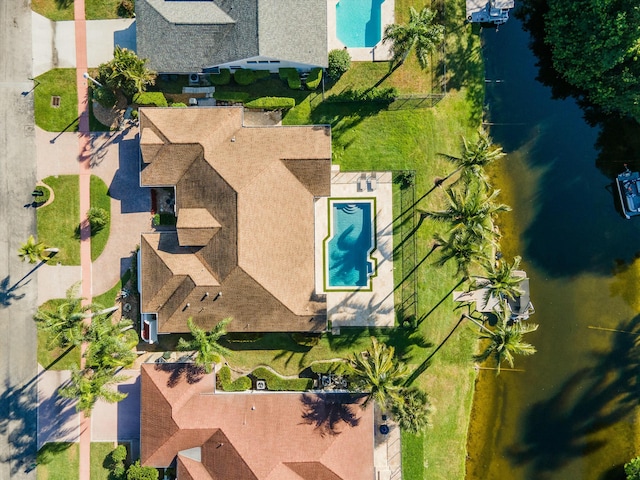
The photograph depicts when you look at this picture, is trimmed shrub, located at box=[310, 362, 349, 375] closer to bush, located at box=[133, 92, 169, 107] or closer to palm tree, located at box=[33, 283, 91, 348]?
palm tree, located at box=[33, 283, 91, 348]

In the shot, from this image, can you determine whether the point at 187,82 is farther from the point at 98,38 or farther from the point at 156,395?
the point at 156,395

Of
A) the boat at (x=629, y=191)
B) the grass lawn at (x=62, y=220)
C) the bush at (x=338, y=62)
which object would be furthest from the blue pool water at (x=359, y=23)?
the grass lawn at (x=62, y=220)

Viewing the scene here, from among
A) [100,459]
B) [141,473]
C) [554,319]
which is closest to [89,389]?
[141,473]

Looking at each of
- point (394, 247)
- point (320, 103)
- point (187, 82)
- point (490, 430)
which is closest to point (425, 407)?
point (490, 430)

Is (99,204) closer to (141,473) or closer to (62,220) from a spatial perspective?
(62,220)

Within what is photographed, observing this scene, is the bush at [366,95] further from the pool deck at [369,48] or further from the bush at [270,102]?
the bush at [270,102]
